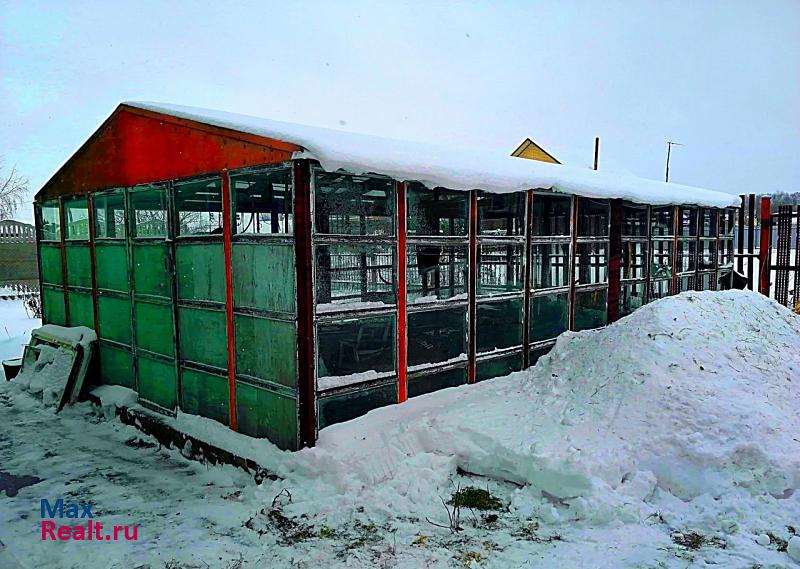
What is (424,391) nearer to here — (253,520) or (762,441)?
(253,520)

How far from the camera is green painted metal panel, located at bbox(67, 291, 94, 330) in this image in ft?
22.8

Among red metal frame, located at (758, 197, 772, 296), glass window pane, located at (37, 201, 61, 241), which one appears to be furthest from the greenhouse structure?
red metal frame, located at (758, 197, 772, 296)

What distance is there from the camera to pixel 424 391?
511 cm

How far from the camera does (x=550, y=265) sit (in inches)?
250

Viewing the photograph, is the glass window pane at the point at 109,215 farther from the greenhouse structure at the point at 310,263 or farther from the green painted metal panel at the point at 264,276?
the green painted metal panel at the point at 264,276

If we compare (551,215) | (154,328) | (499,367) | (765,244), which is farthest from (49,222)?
(765,244)

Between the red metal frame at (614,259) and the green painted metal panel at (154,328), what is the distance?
538cm

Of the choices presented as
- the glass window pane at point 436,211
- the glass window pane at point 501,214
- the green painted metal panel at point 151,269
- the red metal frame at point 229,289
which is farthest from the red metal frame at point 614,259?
the green painted metal panel at point 151,269

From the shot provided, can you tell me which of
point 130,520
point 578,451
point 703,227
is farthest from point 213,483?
point 703,227

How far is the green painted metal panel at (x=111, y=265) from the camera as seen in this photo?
613 centimetres

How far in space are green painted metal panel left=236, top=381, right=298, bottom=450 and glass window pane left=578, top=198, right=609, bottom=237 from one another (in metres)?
4.13

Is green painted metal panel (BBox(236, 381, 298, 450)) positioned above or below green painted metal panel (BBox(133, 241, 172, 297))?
below

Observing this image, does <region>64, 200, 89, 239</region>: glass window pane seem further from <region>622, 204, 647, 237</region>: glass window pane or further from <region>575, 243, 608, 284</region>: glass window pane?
<region>622, 204, 647, 237</region>: glass window pane

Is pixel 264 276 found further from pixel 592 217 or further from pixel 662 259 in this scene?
pixel 662 259
